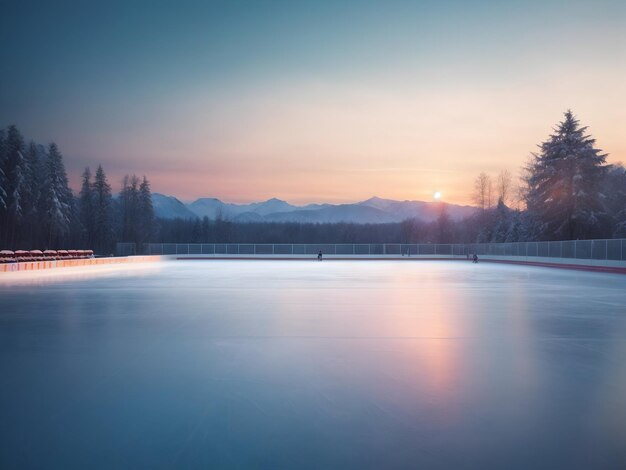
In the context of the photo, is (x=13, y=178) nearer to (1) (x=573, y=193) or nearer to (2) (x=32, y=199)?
(2) (x=32, y=199)

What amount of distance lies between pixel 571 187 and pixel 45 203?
60.0m

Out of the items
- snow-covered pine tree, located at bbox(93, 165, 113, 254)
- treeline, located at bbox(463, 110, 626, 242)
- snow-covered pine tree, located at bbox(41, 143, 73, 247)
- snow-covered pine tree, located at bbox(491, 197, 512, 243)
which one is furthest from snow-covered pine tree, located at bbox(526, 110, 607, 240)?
snow-covered pine tree, located at bbox(93, 165, 113, 254)

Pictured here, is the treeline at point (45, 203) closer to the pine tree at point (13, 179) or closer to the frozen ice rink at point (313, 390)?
the pine tree at point (13, 179)

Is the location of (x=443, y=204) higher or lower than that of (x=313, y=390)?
higher

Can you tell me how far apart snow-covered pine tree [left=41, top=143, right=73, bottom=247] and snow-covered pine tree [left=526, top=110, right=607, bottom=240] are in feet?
183

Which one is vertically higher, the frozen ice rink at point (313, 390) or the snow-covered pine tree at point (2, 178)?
the snow-covered pine tree at point (2, 178)

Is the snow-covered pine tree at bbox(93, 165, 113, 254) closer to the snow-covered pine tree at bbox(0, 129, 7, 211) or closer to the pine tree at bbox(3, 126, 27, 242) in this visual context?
the pine tree at bbox(3, 126, 27, 242)

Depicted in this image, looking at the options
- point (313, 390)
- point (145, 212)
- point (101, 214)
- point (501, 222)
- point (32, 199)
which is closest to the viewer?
point (313, 390)

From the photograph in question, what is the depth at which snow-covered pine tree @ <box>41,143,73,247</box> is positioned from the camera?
60.2 m

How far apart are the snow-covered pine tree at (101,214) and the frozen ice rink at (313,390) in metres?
73.2

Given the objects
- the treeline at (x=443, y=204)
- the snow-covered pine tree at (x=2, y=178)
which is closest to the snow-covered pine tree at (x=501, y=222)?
the treeline at (x=443, y=204)

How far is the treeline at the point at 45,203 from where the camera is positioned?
183 feet

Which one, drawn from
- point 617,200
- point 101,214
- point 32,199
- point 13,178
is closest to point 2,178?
point 13,178

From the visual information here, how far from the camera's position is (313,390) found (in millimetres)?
5309
